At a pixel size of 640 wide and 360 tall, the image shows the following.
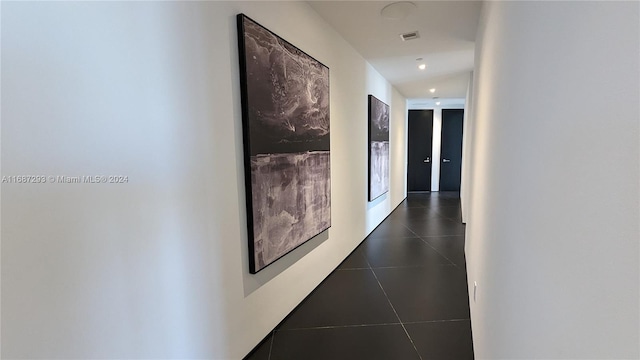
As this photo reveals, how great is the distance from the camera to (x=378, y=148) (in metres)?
4.44

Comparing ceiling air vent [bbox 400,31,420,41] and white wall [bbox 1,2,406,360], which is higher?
ceiling air vent [bbox 400,31,420,41]

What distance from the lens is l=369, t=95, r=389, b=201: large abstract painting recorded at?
4086 millimetres

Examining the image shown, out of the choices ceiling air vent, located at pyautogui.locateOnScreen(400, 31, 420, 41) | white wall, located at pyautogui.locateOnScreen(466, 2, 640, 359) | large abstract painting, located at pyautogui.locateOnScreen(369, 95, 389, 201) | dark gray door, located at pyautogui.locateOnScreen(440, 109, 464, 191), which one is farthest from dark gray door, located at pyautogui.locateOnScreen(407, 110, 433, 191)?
white wall, located at pyautogui.locateOnScreen(466, 2, 640, 359)

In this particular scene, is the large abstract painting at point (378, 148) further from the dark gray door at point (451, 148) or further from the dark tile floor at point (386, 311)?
the dark gray door at point (451, 148)

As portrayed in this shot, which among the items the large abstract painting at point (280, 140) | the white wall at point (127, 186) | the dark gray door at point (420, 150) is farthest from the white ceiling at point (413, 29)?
the dark gray door at point (420, 150)

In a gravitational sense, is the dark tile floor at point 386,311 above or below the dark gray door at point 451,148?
below

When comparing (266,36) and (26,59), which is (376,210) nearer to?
(266,36)

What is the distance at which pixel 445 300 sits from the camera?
2.57 m

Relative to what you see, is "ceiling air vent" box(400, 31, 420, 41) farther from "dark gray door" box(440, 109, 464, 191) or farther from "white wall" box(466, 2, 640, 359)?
"dark gray door" box(440, 109, 464, 191)

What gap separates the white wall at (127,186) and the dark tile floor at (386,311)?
1.45 ft

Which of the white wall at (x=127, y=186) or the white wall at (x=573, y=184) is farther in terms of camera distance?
the white wall at (x=127, y=186)

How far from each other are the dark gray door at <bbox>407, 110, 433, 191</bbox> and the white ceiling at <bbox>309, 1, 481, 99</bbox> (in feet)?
13.3

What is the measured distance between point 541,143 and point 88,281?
5.15 ft

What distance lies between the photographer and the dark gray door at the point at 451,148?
346 inches
